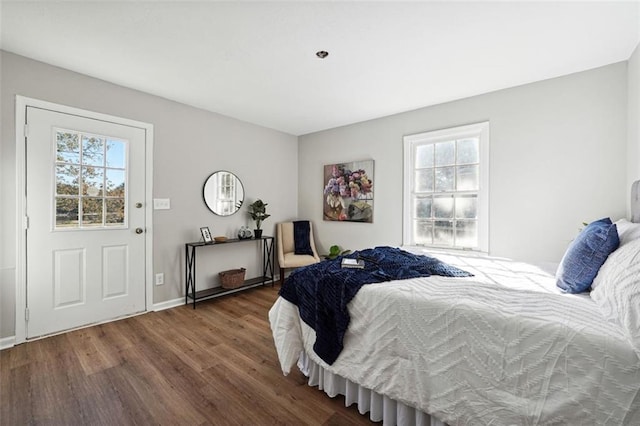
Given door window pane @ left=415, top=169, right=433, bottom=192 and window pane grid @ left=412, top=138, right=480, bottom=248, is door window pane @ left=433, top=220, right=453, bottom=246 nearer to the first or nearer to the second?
window pane grid @ left=412, top=138, right=480, bottom=248

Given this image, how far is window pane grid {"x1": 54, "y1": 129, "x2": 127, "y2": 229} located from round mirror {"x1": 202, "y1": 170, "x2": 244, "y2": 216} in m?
0.95

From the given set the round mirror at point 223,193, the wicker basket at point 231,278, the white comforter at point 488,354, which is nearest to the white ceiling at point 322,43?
the round mirror at point 223,193

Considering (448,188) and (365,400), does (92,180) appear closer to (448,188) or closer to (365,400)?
(365,400)

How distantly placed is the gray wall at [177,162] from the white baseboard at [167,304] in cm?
6

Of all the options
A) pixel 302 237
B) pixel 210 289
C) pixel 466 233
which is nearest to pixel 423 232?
pixel 466 233

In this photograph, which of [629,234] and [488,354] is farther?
[629,234]

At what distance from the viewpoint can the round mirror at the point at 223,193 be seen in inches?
146

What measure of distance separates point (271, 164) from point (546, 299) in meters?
3.87

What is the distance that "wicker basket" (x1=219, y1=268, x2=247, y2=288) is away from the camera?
3664 mm

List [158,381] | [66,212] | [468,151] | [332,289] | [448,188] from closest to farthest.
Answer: [332,289], [158,381], [66,212], [468,151], [448,188]

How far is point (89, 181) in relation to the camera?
2762mm

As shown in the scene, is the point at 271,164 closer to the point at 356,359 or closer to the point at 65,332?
the point at 65,332

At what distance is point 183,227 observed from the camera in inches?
137

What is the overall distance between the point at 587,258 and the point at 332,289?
1464 millimetres
